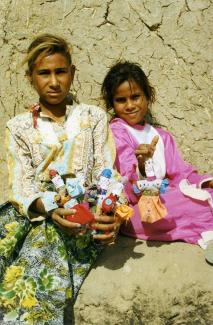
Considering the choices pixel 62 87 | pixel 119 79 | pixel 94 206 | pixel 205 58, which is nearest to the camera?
pixel 94 206

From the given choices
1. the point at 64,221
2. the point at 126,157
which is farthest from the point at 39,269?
the point at 126,157

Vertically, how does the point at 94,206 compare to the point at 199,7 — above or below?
below

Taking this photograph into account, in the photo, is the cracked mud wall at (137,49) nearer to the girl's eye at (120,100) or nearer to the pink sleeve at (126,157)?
the girl's eye at (120,100)

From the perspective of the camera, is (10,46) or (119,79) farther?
(10,46)

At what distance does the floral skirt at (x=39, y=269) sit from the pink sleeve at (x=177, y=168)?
628 millimetres

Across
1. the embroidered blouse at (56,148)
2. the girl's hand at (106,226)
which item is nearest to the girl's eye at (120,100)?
the embroidered blouse at (56,148)

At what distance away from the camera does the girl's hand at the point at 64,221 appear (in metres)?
2.18

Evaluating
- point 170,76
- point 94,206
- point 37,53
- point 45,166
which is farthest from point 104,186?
point 170,76

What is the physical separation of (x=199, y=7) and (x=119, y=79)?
68 cm

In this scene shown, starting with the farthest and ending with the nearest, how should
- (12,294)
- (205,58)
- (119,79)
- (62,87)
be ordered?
1. (205,58)
2. (119,79)
3. (62,87)
4. (12,294)

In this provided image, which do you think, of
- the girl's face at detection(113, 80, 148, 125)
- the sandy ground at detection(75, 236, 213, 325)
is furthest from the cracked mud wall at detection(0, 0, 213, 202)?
the sandy ground at detection(75, 236, 213, 325)

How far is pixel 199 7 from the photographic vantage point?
3119 mm

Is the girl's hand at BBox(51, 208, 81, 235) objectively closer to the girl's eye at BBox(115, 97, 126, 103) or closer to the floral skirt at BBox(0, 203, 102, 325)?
the floral skirt at BBox(0, 203, 102, 325)

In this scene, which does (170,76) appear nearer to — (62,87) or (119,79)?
(119,79)
